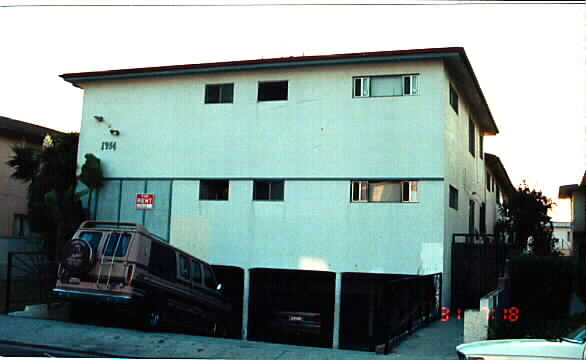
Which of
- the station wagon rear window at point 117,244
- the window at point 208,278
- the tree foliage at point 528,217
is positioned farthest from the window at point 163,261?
the tree foliage at point 528,217

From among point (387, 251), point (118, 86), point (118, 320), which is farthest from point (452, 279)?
point (118, 86)

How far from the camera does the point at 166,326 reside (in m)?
13.1

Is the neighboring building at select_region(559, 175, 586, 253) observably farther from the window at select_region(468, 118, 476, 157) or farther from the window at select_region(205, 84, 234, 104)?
the window at select_region(205, 84, 234, 104)

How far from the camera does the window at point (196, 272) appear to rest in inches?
564

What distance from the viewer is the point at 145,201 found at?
1975 cm

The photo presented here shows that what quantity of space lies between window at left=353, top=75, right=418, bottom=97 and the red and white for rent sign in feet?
24.3

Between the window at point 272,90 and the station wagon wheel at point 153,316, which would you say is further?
the window at point 272,90

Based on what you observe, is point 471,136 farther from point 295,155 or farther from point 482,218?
point 295,155

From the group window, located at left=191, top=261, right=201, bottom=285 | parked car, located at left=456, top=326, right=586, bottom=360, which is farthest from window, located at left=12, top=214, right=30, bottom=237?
parked car, located at left=456, top=326, right=586, bottom=360

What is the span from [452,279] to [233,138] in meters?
7.80

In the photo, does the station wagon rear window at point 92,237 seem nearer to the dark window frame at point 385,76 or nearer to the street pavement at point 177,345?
the street pavement at point 177,345

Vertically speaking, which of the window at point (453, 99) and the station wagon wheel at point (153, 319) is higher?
the window at point (453, 99)

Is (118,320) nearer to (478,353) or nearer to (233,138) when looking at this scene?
(233,138)

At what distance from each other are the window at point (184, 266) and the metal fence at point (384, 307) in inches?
173
